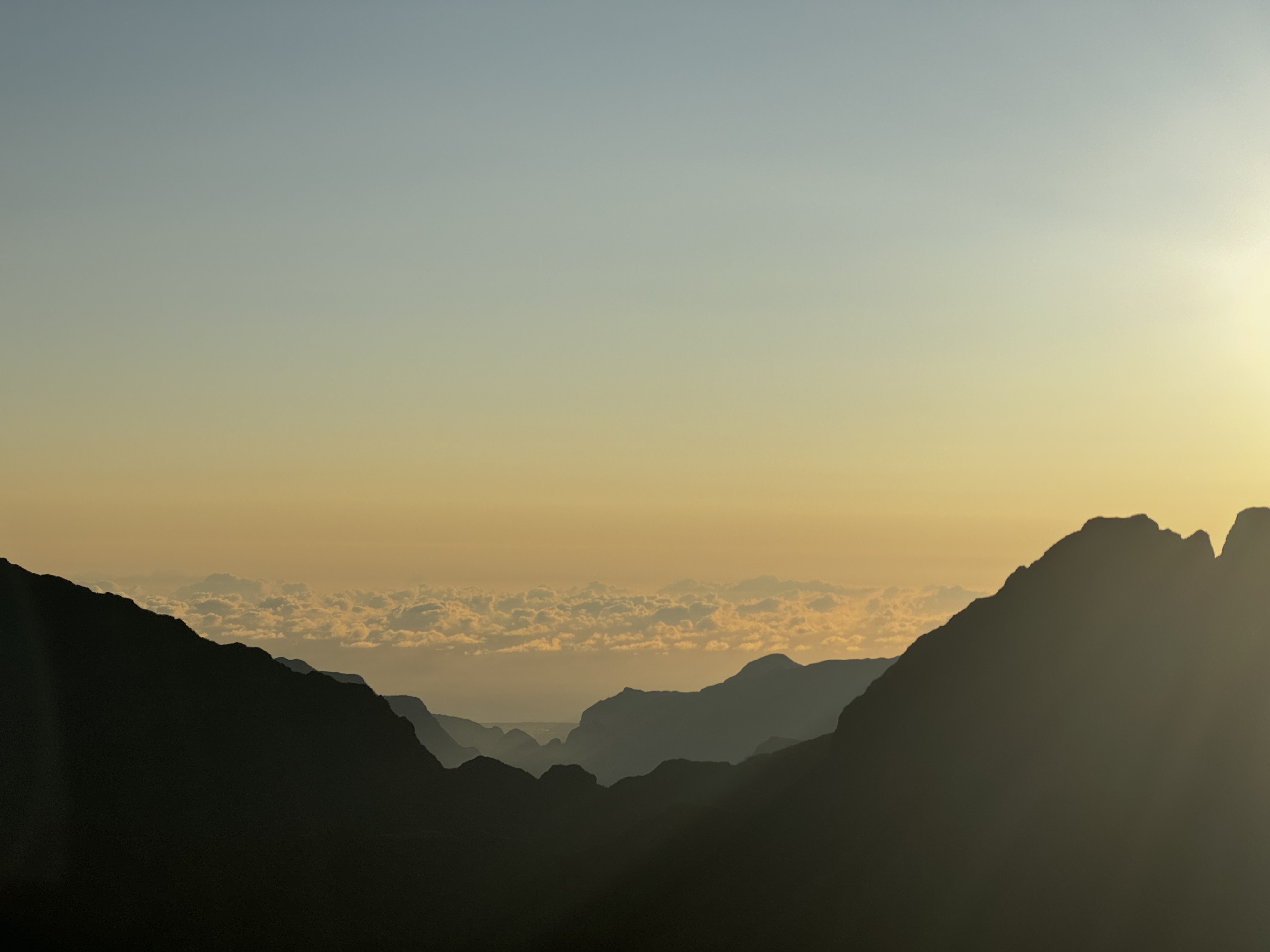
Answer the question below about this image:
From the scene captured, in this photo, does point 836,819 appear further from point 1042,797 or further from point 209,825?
point 209,825

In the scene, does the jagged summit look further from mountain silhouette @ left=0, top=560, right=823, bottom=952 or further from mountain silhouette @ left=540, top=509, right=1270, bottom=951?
mountain silhouette @ left=0, top=560, right=823, bottom=952

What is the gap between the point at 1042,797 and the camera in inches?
5335

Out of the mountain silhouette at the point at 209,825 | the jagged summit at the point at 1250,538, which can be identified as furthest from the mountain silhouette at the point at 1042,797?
the mountain silhouette at the point at 209,825

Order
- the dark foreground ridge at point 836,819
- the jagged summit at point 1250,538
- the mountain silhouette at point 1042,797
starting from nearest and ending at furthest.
A: the mountain silhouette at point 1042,797, the dark foreground ridge at point 836,819, the jagged summit at point 1250,538

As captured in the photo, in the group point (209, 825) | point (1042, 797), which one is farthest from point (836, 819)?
point (209, 825)

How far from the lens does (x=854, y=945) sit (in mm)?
126062

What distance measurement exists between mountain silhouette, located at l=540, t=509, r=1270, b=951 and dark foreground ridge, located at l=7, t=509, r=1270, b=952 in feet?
0.95

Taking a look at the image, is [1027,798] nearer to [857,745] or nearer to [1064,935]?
[1064,935]

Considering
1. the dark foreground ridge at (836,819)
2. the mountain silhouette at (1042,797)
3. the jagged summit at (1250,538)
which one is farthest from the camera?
the jagged summit at (1250,538)

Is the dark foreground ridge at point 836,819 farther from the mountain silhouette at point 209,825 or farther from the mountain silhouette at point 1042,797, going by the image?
the mountain silhouette at point 209,825

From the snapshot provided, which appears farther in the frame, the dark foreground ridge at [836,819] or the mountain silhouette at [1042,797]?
the dark foreground ridge at [836,819]

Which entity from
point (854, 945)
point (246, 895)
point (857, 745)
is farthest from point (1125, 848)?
point (246, 895)

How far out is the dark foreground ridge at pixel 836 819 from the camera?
415 ft

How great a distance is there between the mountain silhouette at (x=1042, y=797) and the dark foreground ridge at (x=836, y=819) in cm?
29
